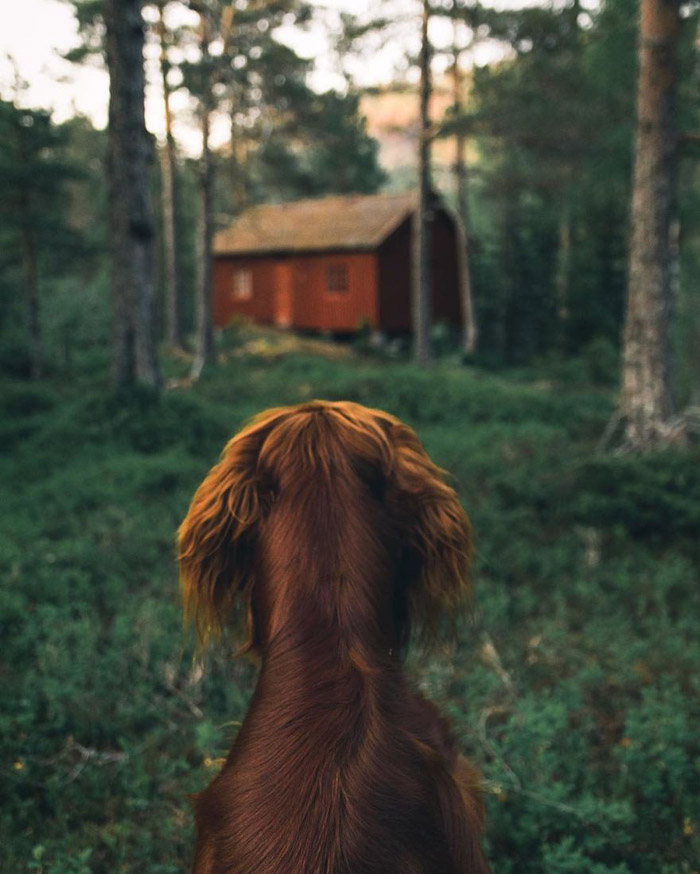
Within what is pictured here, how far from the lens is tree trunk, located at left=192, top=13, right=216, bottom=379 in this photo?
58.6 feet

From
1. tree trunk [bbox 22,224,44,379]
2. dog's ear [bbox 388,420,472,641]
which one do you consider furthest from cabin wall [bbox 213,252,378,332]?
dog's ear [bbox 388,420,472,641]

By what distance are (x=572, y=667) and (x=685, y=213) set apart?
21.7 metres

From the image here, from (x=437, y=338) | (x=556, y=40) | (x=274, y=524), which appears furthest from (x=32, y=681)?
(x=437, y=338)

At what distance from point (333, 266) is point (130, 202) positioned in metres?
18.9

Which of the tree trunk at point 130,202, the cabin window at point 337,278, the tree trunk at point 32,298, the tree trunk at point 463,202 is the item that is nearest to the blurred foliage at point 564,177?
the tree trunk at point 463,202

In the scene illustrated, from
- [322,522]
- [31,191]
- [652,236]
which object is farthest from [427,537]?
[31,191]

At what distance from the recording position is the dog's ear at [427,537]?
6.14ft

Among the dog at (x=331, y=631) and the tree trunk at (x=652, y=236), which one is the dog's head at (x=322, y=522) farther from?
the tree trunk at (x=652, y=236)

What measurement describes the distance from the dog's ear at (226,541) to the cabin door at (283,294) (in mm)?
29445

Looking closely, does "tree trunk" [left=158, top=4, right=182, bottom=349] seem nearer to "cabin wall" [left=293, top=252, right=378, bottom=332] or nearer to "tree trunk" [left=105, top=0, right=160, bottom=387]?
"cabin wall" [left=293, top=252, right=378, bottom=332]

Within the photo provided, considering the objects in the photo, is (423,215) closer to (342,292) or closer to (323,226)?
(342,292)

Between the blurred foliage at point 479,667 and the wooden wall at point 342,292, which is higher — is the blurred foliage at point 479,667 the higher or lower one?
the lower one

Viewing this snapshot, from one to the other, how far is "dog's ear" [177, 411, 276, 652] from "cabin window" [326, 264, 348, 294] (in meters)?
27.5

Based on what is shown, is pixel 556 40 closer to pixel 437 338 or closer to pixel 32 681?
pixel 437 338
